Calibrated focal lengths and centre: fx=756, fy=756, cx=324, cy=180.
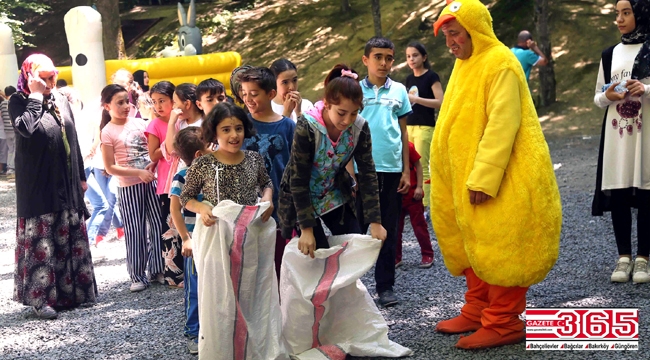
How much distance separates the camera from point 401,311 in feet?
16.0

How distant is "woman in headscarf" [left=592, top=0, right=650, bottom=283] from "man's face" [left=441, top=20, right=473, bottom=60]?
147cm

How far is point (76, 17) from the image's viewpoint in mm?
12383

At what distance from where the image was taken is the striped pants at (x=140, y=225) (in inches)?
241

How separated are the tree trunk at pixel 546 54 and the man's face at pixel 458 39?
1061cm

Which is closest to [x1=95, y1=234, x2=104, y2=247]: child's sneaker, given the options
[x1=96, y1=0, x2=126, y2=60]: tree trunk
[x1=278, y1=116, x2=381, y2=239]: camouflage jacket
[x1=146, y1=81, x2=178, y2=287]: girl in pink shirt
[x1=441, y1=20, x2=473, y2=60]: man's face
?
[x1=146, y1=81, x2=178, y2=287]: girl in pink shirt

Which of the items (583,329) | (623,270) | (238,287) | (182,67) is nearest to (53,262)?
(238,287)

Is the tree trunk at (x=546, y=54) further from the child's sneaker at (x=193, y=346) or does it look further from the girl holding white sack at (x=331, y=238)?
the child's sneaker at (x=193, y=346)

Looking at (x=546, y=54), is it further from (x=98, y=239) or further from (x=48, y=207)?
(x=48, y=207)

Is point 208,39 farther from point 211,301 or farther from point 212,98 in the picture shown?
point 211,301

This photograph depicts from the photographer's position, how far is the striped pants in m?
6.11

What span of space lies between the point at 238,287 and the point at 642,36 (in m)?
3.25

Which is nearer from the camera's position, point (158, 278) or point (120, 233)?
point (158, 278)

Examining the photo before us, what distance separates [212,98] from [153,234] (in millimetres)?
1568

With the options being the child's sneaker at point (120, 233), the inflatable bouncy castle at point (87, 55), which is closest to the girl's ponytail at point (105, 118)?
the child's sneaker at point (120, 233)
